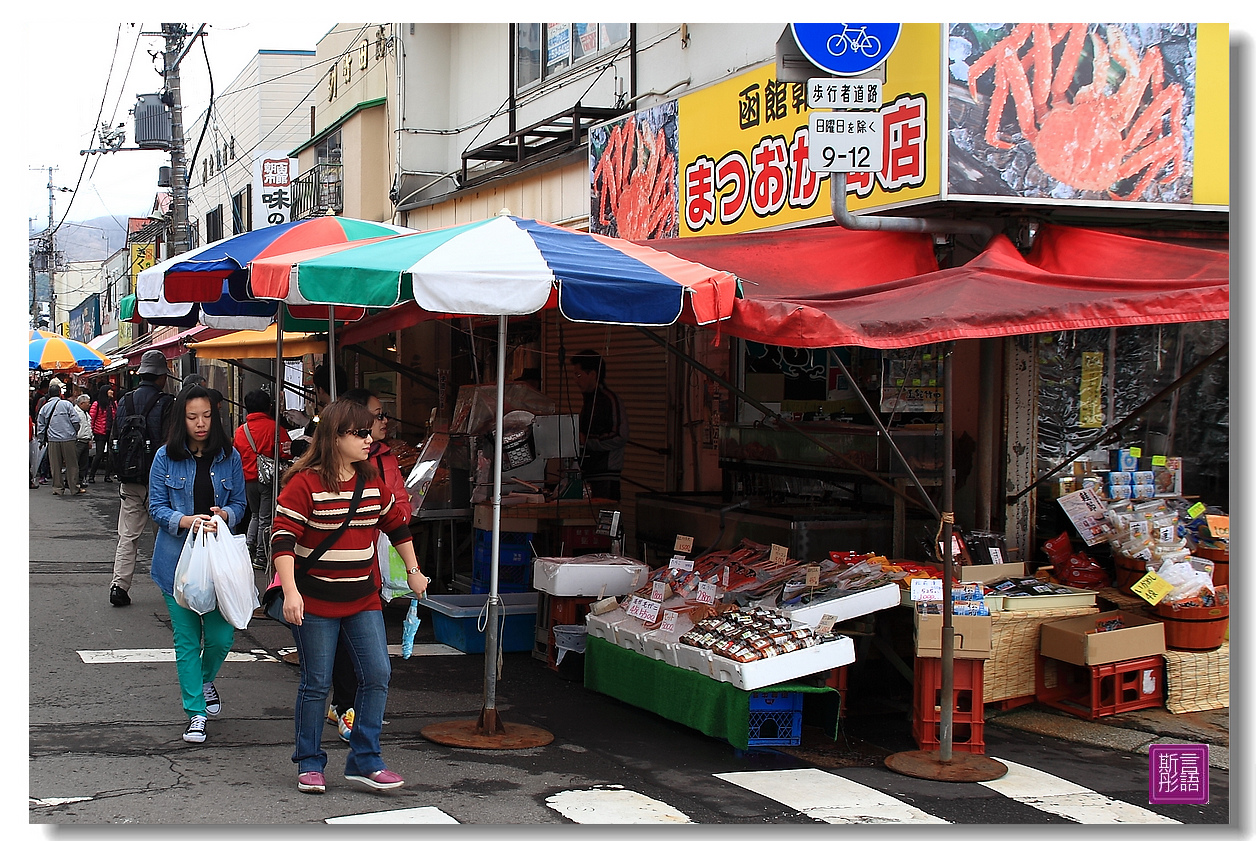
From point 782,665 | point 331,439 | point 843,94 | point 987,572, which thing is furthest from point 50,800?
point 987,572

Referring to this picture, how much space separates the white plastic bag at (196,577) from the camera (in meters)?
6.09

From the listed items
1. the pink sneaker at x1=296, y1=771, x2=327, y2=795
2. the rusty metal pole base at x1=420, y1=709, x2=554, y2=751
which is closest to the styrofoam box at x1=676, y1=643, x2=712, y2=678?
the rusty metal pole base at x1=420, y1=709, x2=554, y2=751

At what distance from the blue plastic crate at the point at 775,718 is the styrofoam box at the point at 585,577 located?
5.86ft

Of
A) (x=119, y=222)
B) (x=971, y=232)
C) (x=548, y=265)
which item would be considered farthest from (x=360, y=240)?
(x=119, y=222)

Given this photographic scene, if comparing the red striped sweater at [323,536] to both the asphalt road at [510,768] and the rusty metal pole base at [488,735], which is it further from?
the rusty metal pole base at [488,735]

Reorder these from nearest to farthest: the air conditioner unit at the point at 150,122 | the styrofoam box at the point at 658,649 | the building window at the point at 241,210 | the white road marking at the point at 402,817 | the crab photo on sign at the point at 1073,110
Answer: the white road marking at the point at 402,817 < the styrofoam box at the point at 658,649 < the crab photo on sign at the point at 1073,110 < the building window at the point at 241,210 < the air conditioner unit at the point at 150,122

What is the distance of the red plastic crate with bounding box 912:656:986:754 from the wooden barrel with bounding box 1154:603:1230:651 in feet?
5.29

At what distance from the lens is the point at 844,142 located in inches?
251

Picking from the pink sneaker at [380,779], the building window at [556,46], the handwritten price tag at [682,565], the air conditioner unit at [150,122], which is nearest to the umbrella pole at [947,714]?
the handwritten price tag at [682,565]

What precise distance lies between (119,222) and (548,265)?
154 ft

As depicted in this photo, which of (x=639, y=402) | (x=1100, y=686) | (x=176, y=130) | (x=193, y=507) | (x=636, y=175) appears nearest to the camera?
(x=193, y=507)

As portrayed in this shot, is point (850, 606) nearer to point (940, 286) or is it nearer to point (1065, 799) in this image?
point (1065, 799)

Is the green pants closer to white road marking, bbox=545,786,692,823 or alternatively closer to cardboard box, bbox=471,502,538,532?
white road marking, bbox=545,786,692,823

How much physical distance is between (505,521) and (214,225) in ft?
87.2
